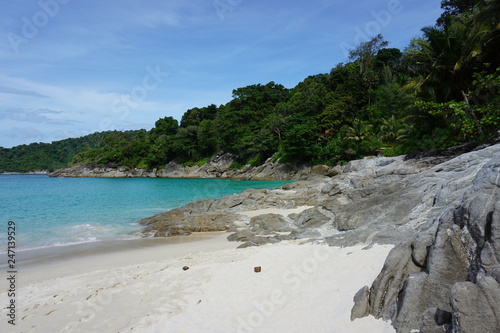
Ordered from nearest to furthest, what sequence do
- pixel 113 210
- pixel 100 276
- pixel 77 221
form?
pixel 100 276
pixel 77 221
pixel 113 210

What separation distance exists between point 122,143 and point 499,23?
10129 centimetres

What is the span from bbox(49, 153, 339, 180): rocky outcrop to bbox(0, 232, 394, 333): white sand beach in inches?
1376

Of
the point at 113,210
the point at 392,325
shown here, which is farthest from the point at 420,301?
the point at 113,210

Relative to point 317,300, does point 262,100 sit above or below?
above

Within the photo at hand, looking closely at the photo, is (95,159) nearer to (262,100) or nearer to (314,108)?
(262,100)

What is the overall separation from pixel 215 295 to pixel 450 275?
419cm

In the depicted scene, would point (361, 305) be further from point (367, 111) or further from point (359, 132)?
point (367, 111)

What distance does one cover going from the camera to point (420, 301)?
3742mm

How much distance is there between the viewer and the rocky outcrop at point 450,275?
2992 mm

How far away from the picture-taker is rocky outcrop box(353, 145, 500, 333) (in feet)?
9.82

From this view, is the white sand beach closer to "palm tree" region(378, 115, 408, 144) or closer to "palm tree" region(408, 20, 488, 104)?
"palm tree" region(408, 20, 488, 104)

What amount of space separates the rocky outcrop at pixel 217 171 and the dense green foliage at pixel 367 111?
6.45 feet

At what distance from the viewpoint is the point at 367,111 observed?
166 ft

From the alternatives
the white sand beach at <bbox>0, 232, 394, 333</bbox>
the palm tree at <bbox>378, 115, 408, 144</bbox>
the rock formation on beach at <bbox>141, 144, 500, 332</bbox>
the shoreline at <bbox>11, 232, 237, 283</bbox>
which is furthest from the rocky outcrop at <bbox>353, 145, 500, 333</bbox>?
the palm tree at <bbox>378, 115, 408, 144</bbox>
